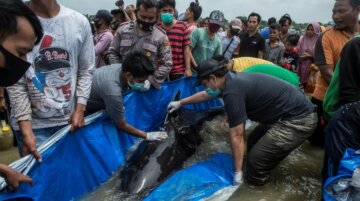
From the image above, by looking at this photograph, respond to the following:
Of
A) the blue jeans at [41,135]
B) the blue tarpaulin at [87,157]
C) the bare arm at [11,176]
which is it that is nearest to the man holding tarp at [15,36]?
the bare arm at [11,176]

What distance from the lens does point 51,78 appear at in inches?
100.0

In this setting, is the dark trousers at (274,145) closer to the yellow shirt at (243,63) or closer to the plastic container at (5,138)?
the yellow shirt at (243,63)

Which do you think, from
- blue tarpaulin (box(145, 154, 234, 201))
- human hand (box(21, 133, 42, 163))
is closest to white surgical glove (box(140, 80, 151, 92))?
blue tarpaulin (box(145, 154, 234, 201))

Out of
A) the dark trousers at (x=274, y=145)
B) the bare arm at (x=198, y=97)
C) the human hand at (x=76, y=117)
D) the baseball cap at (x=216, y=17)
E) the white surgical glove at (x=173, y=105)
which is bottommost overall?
the dark trousers at (x=274, y=145)

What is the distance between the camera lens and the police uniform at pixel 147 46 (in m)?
4.39

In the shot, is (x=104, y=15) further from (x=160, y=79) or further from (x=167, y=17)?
(x=160, y=79)

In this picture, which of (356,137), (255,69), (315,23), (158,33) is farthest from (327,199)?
(315,23)

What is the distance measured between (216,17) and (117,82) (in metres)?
3.03

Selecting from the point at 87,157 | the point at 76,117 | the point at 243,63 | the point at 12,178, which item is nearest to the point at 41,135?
the point at 76,117

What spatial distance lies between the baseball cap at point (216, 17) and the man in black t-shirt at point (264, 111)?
228 cm

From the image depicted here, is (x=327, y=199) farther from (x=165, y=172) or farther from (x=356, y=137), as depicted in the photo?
(x=165, y=172)

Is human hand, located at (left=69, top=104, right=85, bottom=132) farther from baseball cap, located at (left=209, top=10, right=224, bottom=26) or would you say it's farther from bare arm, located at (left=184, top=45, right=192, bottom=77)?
baseball cap, located at (left=209, top=10, right=224, bottom=26)

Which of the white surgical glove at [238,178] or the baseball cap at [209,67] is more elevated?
the baseball cap at [209,67]

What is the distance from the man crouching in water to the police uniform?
0.87 meters
